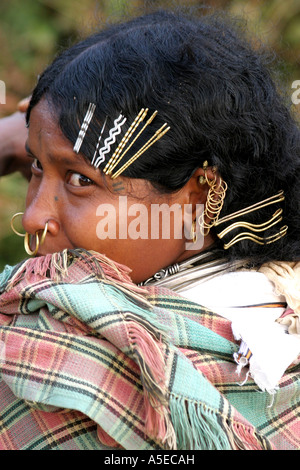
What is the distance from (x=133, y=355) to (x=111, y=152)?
546mm

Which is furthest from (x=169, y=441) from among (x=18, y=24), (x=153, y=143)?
(x=18, y=24)

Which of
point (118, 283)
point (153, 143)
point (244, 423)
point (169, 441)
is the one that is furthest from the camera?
point (153, 143)

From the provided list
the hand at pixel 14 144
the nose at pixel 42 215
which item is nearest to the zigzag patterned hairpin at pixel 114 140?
the nose at pixel 42 215

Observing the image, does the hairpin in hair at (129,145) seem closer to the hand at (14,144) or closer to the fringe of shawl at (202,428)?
the fringe of shawl at (202,428)

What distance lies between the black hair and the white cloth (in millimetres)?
116

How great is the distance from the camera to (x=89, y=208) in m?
1.68

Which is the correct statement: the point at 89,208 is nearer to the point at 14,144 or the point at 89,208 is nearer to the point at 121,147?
the point at 121,147

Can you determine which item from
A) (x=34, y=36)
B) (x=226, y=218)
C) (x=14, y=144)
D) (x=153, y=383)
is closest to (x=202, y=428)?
(x=153, y=383)

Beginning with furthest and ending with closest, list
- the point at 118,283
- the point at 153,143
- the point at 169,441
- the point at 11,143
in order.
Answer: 1. the point at 11,143
2. the point at 153,143
3. the point at 118,283
4. the point at 169,441

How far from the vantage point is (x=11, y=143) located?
2420 mm

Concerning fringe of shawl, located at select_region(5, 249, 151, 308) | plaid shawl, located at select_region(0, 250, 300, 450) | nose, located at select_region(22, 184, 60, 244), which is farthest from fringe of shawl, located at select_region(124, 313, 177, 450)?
nose, located at select_region(22, 184, 60, 244)

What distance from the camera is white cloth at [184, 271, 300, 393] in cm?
157

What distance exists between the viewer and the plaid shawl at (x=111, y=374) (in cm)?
138

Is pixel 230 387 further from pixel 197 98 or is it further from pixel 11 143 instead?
pixel 11 143
